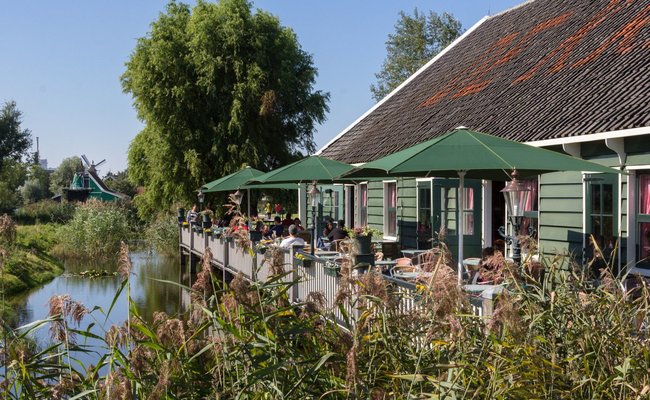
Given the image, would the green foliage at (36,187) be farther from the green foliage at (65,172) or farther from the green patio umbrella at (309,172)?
the green patio umbrella at (309,172)

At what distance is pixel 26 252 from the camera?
25.5m

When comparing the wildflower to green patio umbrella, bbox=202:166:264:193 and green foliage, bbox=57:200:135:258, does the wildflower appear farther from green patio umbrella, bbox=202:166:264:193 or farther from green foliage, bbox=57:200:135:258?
green foliage, bbox=57:200:135:258

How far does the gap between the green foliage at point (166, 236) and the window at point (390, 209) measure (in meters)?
15.3

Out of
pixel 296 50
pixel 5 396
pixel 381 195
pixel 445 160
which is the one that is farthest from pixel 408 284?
pixel 296 50

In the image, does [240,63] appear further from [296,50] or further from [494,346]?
[494,346]

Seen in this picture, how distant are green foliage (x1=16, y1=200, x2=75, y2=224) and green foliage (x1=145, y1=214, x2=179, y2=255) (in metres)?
16.3

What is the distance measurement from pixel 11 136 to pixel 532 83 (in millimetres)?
50986

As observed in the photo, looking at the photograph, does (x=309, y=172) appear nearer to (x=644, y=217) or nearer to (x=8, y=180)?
(x=644, y=217)

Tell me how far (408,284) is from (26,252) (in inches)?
843

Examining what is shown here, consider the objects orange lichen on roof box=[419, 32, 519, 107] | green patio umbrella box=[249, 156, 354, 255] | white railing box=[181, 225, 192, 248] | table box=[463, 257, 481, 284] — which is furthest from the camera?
white railing box=[181, 225, 192, 248]

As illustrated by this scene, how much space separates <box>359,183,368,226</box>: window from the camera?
2009 centimetres

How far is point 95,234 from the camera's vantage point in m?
31.0

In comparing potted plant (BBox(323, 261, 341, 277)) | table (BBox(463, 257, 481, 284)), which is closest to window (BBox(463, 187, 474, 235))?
table (BBox(463, 257, 481, 284))

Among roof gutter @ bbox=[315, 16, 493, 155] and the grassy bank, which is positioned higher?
roof gutter @ bbox=[315, 16, 493, 155]
